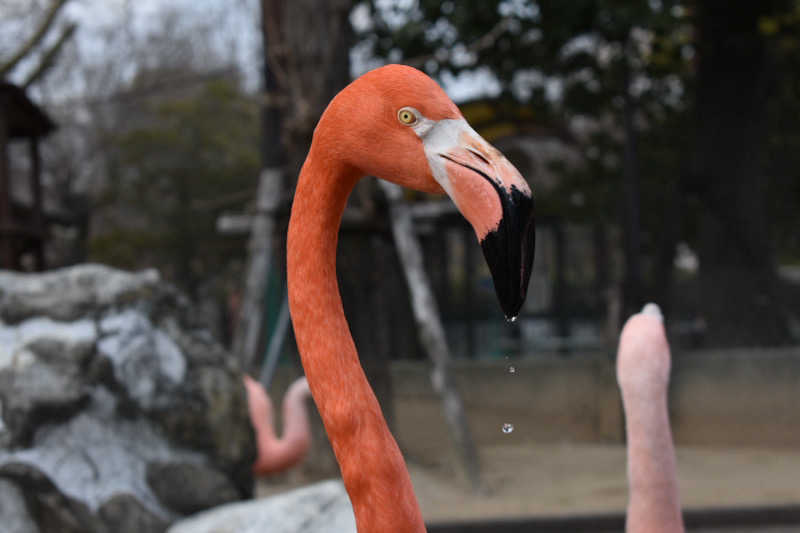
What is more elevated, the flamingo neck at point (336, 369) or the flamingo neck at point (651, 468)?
the flamingo neck at point (336, 369)

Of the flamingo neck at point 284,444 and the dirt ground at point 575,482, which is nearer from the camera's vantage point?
the flamingo neck at point 284,444

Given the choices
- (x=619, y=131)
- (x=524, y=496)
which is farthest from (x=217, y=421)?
(x=619, y=131)

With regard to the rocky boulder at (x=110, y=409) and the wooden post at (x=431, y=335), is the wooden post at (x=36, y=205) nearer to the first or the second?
the wooden post at (x=431, y=335)

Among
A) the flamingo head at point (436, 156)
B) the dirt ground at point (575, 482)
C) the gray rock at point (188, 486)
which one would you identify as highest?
the flamingo head at point (436, 156)

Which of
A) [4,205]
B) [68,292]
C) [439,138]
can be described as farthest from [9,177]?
[439,138]

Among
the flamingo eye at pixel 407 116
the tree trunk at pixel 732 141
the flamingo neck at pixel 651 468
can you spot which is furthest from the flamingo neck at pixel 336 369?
the tree trunk at pixel 732 141

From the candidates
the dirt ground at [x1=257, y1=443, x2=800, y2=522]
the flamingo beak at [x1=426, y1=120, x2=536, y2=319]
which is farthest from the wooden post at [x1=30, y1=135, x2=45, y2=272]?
the flamingo beak at [x1=426, y1=120, x2=536, y2=319]

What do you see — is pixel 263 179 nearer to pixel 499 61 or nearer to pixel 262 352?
pixel 262 352

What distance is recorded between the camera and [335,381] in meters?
1.66

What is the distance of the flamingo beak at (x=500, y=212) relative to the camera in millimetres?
1382

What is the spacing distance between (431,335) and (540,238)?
1.99m

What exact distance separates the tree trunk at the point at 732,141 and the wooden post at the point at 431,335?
366 cm

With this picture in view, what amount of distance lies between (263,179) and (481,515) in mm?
2906

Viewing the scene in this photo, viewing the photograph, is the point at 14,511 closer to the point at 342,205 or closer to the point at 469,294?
the point at 342,205
